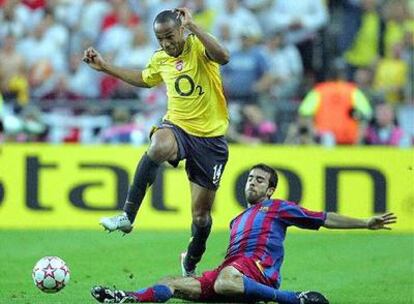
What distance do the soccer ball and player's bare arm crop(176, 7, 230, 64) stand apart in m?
2.06

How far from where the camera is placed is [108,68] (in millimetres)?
10422

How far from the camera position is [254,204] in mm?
9820

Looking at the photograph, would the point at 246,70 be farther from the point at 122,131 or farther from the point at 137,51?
the point at 122,131

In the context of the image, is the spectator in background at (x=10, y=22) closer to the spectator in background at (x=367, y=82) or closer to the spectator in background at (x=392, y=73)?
the spectator in background at (x=367, y=82)

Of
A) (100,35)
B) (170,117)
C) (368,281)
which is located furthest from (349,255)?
(100,35)

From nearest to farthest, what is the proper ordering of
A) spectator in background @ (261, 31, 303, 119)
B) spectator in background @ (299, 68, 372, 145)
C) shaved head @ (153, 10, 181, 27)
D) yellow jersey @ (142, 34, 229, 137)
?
shaved head @ (153, 10, 181, 27) < yellow jersey @ (142, 34, 229, 137) < spectator in background @ (299, 68, 372, 145) < spectator in background @ (261, 31, 303, 119)

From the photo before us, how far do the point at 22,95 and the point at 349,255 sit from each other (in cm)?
663

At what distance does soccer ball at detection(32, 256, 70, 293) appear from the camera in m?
9.41

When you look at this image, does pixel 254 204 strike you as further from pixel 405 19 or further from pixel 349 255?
pixel 405 19

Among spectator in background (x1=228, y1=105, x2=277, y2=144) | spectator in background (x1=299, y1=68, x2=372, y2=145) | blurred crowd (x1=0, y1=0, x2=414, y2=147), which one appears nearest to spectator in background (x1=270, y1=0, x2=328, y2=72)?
blurred crowd (x1=0, y1=0, x2=414, y2=147)

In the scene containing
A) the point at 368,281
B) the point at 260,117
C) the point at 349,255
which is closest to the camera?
the point at 368,281

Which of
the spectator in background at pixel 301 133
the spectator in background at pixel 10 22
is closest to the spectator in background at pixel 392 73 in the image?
the spectator in background at pixel 301 133

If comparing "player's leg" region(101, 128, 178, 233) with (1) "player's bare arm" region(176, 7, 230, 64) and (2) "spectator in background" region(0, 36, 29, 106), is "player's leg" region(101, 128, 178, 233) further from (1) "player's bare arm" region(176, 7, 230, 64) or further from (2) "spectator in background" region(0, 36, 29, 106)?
(2) "spectator in background" region(0, 36, 29, 106)

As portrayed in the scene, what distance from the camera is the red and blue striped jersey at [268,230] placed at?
944 cm
